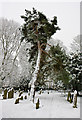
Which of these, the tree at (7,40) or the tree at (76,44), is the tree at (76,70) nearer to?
the tree at (76,44)

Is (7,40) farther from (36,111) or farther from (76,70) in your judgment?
(36,111)

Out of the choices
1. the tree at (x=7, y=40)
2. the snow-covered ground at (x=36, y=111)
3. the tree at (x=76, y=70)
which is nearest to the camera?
the snow-covered ground at (x=36, y=111)

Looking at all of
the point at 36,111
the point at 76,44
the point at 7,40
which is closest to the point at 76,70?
the point at 76,44

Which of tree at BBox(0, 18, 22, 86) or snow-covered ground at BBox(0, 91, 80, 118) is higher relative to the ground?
tree at BBox(0, 18, 22, 86)

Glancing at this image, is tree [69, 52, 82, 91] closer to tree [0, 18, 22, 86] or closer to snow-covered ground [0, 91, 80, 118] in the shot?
snow-covered ground [0, 91, 80, 118]

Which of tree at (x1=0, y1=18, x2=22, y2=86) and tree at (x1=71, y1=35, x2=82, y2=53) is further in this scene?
tree at (x1=71, y1=35, x2=82, y2=53)

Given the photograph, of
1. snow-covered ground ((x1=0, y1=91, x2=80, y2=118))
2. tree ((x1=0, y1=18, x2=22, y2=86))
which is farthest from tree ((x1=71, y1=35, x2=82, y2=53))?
snow-covered ground ((x1=0, y1=91, x2=80, y2=118))

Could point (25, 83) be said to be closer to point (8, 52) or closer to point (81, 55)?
point (8, 52)

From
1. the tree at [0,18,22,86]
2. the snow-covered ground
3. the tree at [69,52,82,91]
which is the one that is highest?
the tree at [0,18,22,86]

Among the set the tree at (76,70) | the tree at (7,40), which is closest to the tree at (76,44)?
the tree at (76,70)

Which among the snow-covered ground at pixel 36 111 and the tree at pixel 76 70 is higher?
the tree at pixel 76 70

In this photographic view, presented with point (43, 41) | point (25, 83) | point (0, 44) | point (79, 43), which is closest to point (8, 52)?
point (0, 44)

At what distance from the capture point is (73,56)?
16.3 metres

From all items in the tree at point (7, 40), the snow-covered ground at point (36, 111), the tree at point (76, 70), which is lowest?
the snow-covered ground at point (36, 111)
